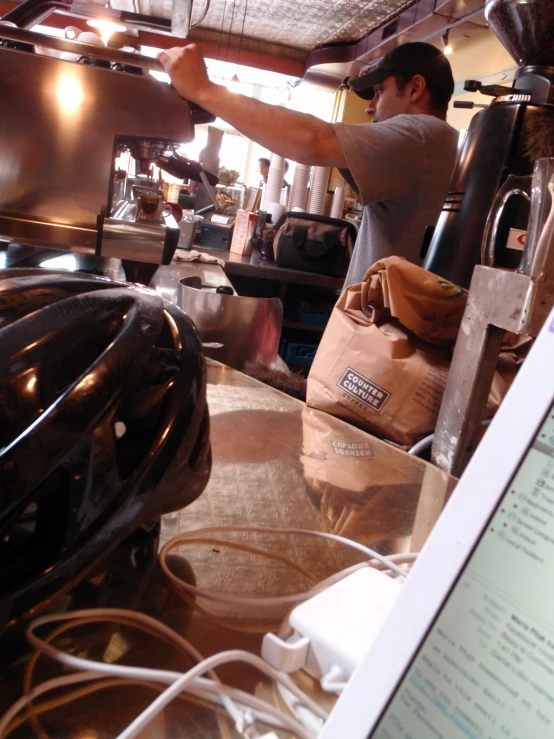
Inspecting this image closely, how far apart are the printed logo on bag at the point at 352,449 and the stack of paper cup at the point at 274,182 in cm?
312

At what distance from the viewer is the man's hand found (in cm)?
140

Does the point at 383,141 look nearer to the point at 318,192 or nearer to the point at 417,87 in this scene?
the point at 417,87

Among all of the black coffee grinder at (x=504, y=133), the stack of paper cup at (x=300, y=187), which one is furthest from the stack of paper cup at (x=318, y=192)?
the black coffee grinder at (x=504, y=133)

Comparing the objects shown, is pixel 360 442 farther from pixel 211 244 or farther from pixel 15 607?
pixel 211 244

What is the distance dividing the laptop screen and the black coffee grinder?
113cm

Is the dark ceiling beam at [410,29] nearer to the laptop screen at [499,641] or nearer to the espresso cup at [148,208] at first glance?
the espresso cup at [148,208]

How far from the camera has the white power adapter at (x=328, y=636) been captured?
1.14 feet

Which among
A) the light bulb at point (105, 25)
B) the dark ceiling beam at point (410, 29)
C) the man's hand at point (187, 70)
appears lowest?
the man's hand at point (187, 70)

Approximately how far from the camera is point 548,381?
204 millimetres

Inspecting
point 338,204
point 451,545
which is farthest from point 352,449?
point 338,204

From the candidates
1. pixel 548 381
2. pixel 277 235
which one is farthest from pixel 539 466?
pixel 277 235

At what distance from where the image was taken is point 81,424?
312 mm

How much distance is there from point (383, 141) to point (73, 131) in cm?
81

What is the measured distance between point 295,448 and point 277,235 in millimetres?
2386
